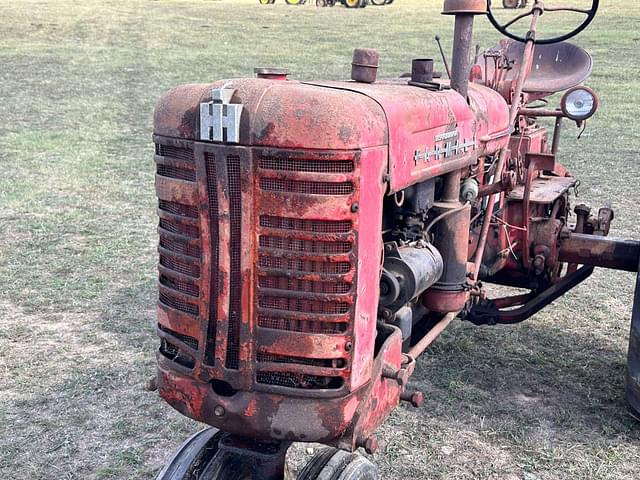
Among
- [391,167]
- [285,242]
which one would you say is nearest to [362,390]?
[285,242]

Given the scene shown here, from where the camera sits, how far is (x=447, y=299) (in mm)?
3150

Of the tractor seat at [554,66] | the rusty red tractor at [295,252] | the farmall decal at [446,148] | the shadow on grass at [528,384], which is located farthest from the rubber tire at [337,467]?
the tractor seat at [554,66]

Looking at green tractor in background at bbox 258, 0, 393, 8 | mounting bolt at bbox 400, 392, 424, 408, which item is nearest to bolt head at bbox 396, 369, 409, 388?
mounting bolt at bbox 400, 392, 424, 408

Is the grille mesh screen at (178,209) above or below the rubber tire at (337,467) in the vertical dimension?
above

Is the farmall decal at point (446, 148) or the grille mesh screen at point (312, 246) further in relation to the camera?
the farmall decal at point (446, 148)

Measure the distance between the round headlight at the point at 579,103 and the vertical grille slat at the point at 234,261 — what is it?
94.5 inches

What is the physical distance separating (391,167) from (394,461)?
1657 millimetres

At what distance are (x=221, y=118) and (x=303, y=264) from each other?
50 cm

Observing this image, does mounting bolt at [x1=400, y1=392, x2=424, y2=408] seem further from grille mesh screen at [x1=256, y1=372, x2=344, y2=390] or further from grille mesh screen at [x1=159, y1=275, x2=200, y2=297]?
grille mesh screen at [x1=159, y1=275, x2=200, y2=297]

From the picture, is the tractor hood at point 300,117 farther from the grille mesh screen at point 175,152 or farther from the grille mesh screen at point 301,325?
the grille mesh screen at point 301,325

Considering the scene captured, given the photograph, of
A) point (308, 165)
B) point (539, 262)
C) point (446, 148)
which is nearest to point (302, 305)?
point (308, 165)

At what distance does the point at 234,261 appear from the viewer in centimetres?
231

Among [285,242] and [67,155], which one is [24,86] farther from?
[285,242]

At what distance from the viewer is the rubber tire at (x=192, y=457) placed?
2641 mm
